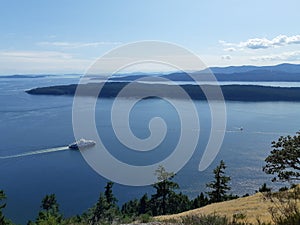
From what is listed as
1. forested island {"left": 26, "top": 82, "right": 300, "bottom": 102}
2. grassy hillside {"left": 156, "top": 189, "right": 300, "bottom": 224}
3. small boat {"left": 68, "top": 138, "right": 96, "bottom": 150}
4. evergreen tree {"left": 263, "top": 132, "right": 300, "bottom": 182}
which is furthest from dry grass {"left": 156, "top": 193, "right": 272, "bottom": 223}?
forested island {"left": 26, "top": 82, "right": 300, "bottom": 102}

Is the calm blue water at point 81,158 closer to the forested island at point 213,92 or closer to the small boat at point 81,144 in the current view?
the small boat at point 81,144

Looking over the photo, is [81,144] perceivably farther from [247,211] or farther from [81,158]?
[247,211]

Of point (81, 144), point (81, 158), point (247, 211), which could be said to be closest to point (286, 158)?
point (247, 211)

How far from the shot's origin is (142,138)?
47531 millimetres

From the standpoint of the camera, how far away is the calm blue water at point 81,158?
109 ft

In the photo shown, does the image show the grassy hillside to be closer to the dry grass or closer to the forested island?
the dry grass

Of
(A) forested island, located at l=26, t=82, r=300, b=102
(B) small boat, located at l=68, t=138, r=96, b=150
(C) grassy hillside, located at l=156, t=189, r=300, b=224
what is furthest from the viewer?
(A) forested island, located at l=26, t=82, r=300, b=102

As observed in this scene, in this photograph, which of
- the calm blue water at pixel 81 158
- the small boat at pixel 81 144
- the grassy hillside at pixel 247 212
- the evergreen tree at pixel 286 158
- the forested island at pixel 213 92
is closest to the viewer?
the grassy hillside at pixel 247 212

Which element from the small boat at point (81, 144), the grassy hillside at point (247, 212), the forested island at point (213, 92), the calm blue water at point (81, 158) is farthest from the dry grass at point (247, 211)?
the forested island at point (213, 92)

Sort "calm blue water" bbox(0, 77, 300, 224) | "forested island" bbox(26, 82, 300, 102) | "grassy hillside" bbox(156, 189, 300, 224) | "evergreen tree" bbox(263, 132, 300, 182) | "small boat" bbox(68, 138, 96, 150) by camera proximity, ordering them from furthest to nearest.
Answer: "forested island" bbox(26, 82, 300, 102) → "small boat" bbox(68, 138, 96, 150) → "calm blue water" bbox(0, 77, 300, 224) → "evergreen tree" bbox(263, 132, 300, 182) → "grassy hillside" bbox(156, 189, 300, 224)

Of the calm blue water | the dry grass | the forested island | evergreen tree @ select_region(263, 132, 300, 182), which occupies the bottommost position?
the calm blue water

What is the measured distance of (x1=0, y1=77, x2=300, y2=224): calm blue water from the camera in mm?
33188

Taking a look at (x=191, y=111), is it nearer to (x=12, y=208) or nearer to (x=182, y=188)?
(x=182, y=188)

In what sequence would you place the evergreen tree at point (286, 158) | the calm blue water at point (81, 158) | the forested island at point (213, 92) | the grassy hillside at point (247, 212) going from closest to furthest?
the grassy hillside at point (247, 212), the evergreen tree at point (286, 158), the calm blue water at point (81, 158), the forested island at point (213, 92)
